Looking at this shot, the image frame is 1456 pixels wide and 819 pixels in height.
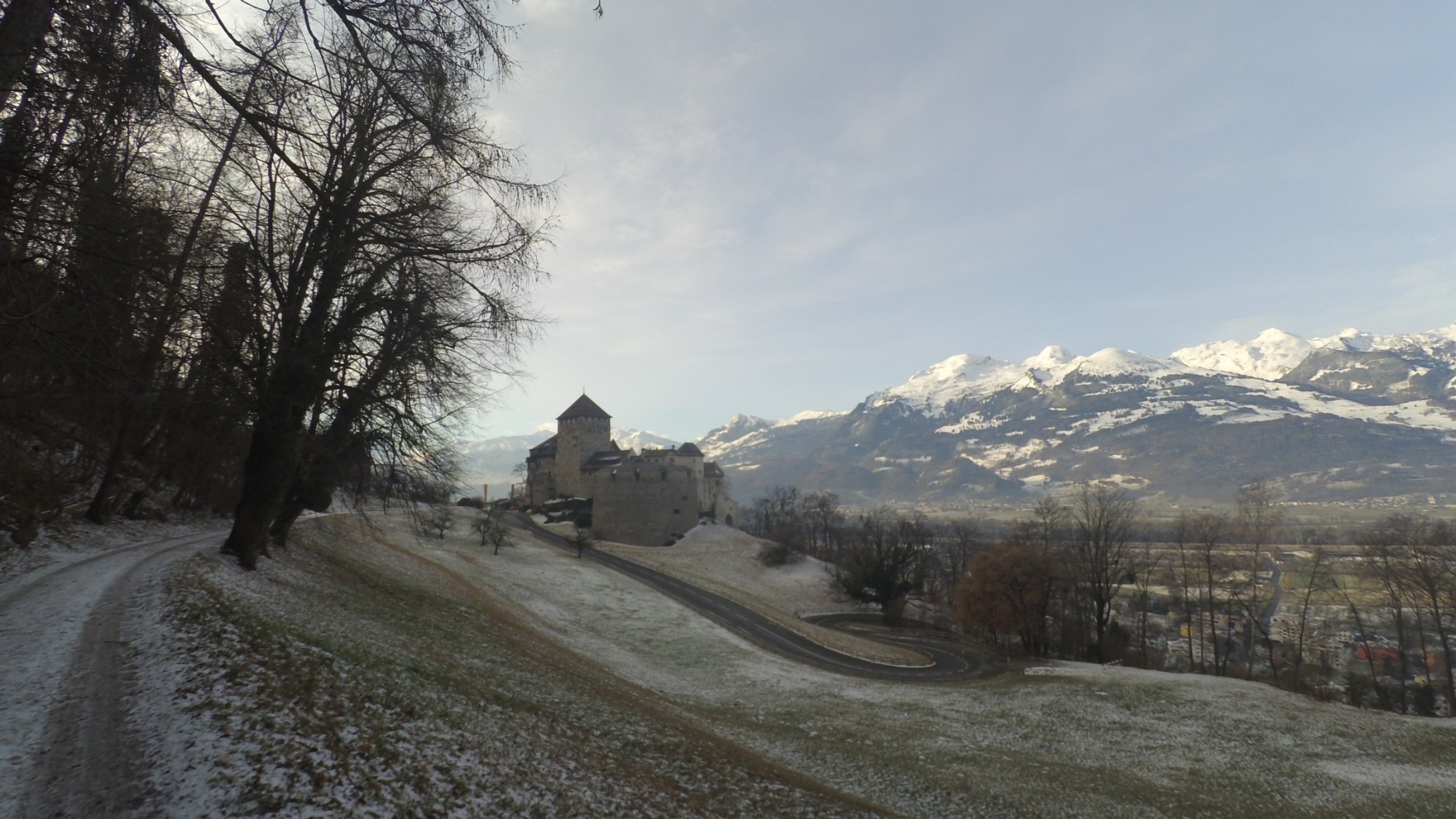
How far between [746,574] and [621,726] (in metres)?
56.4

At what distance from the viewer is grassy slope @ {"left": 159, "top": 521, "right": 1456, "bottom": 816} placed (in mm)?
7965

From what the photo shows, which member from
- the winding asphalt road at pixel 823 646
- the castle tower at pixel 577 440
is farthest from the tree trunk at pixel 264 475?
the castle tower at pixel 577 440

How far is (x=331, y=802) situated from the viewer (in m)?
6.25

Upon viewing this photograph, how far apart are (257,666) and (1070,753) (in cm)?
2046

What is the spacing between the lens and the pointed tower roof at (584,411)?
9394 centimetres

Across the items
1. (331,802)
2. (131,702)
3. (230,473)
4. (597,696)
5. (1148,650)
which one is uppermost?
(230,473)

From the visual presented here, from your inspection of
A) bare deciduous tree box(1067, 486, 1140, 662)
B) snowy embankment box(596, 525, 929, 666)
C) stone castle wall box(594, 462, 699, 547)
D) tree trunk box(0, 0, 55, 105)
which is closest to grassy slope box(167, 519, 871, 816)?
tree trunk box(0, 0, 55, 105)

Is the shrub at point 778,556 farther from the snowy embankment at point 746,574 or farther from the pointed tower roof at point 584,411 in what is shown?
the pointed tower roof at point 584,411

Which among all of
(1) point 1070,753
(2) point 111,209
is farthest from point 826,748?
(2) point 111,209

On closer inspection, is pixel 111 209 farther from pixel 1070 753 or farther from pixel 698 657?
pixel 698 657

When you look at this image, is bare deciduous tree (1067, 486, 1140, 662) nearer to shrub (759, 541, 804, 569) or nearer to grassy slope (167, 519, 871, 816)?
shrub (759, 541, 804, 569)

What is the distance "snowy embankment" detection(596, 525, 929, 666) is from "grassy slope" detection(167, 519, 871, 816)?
2971 cm

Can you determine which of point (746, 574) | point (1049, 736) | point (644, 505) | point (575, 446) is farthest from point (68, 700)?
point (575, 446)

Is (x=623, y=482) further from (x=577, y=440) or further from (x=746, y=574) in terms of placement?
(x=746, y=574)
